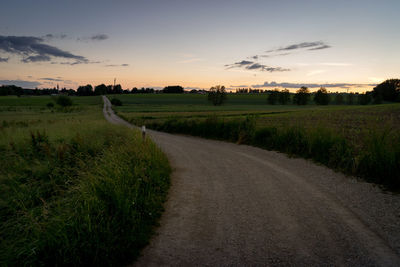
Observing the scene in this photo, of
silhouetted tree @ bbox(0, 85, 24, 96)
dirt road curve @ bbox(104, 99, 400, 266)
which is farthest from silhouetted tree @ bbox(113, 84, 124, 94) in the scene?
dirt road curve @ bbox(104, 99, 400, 266)

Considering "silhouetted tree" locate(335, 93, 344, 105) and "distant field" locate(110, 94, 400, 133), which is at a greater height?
"silhouetted tree" locate(335, 93, 344, 105)

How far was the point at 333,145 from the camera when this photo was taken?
9711mm

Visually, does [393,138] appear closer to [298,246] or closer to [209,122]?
[298,246]

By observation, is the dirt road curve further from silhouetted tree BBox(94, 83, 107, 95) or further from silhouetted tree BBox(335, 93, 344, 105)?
silhouetted tree BBox(94, 83, 107, 95)

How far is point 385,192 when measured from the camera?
6504mm

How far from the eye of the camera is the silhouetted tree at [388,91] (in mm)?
89812

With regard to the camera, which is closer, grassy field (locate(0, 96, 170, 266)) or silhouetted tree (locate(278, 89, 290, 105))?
grassy field (locate(0, 96, 170, 266))

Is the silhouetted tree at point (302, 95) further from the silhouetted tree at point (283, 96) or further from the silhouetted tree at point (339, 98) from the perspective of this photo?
the silhouetted tree at point (339, 98)

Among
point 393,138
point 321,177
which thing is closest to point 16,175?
point 321,177

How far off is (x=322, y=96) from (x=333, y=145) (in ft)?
356

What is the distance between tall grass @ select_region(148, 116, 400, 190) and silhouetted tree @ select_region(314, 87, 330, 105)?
103 meters

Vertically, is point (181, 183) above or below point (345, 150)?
below

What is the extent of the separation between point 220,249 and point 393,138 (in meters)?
8.37

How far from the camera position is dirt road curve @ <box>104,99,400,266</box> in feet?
12.5
